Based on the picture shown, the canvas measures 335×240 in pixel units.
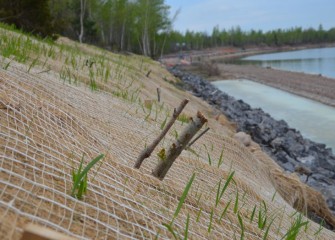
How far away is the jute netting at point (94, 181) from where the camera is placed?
162 cm

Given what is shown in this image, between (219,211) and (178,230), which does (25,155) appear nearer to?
(178,230)

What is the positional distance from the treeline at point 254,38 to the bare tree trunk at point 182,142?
256ft

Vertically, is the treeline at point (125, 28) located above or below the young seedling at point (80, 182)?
above

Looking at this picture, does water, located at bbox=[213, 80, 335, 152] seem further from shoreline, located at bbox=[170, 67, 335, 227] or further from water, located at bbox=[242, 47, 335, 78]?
water, located at bbox=[242, 47, 335, 78]

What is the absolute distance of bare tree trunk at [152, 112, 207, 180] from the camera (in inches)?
88.3

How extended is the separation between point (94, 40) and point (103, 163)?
3546 cm

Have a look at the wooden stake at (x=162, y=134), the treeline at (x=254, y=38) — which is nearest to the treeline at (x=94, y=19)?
the wooden stake at (x=162, y=134)

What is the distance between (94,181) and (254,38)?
100139 millimetres

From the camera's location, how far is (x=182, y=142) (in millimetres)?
2270

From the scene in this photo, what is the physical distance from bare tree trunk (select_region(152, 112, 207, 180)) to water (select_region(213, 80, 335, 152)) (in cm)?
914

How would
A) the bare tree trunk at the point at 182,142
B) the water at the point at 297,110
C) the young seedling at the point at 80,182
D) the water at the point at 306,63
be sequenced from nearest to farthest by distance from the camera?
1. the young seedling at the point at 80,182
2. the bare tree trunk at the point at 182,142
3. the water at the point at 297,110
4. the water at the point at 306,63

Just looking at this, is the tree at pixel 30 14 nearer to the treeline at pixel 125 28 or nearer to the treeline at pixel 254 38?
the treeline at pixel 125 28

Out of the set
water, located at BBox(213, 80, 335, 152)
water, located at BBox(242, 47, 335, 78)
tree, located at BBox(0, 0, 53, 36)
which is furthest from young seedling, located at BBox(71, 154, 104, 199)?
water, located at BBox(242, 47, 335, 78)

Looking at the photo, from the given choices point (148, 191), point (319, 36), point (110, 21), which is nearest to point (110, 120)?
point (148, 191)
